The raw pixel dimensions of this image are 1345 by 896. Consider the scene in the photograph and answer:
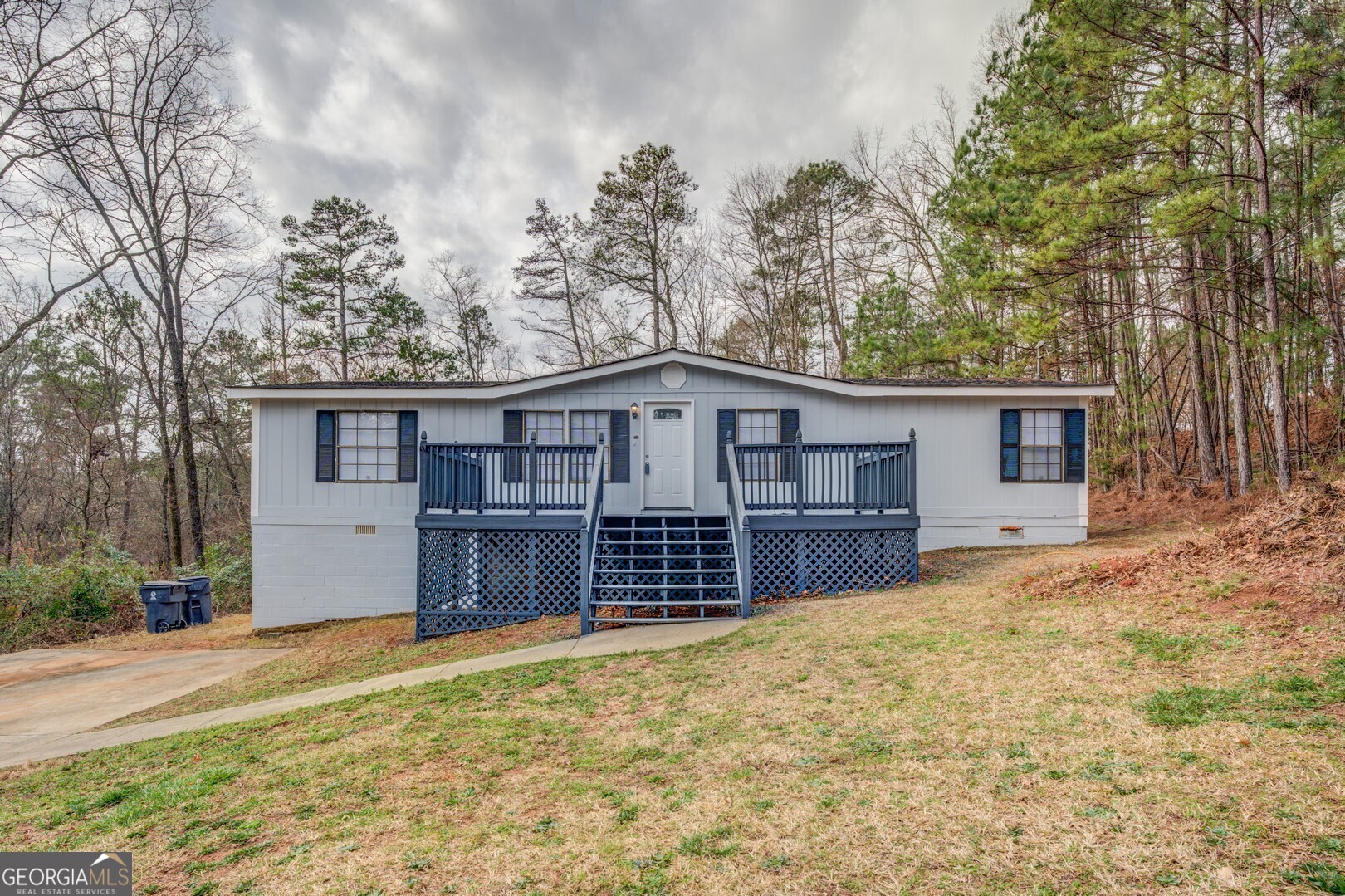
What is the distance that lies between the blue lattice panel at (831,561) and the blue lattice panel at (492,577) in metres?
2.66

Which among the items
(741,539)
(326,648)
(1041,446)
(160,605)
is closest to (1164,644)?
(741,539)

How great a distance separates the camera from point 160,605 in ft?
38.5

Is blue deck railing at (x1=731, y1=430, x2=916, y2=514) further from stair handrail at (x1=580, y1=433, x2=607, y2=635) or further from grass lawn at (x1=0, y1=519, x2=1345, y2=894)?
grass lawn at (x1=0, y1=519, x2=1345, y2=894)

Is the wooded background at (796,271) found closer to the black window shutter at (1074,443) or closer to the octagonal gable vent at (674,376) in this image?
the black window shutter at (1074,443)

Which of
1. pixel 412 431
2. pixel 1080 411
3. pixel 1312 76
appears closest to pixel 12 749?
pixel 412 431

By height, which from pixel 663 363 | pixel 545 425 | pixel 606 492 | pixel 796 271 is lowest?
pixel 606 492

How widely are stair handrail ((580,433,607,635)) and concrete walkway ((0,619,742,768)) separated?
1.00 ft

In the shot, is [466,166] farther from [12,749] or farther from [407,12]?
[12,749]

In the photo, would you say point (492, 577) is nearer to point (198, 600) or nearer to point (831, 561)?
point (831, 561)

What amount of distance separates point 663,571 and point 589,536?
1084 millimetres

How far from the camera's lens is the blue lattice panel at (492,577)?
28.8ft

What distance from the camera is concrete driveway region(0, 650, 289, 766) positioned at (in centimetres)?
614

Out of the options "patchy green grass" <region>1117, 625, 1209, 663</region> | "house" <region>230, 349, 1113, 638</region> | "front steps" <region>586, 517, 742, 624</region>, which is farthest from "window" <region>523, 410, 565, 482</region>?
"patchy green grass" <region>1117, 625, 1209, 663</region>

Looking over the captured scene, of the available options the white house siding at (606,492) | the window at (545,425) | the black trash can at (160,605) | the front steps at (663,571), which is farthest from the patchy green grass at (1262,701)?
the black trash can at (160,605)
